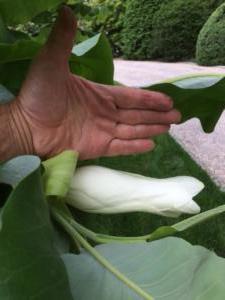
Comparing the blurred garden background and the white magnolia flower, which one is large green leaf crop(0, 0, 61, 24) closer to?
the blurred garden background

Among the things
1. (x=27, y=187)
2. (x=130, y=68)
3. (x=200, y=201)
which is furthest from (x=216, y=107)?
(x=130, y=68)

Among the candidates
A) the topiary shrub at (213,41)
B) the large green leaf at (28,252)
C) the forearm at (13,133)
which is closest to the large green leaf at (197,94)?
the forearm at (13,133)

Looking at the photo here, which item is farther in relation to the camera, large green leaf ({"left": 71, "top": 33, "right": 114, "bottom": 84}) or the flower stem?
large green leaf ({"left": 71, "top": 33, "right": 114, "bottom": 84})

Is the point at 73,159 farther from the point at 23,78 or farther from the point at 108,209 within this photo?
the point at 23,78

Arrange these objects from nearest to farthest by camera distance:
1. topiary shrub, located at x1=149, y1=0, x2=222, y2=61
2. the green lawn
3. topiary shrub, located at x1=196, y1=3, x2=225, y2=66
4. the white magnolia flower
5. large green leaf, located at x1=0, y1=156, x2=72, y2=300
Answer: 1. large green leaf, located at x1=0, y1=156, x2=72, y2=300
2. the white magnolia flower
3. the green lawn
4. topiary shrub, located at x1=196, y1=3, x2=225, y2=66
5. topiary shrub, located at x1=149, y1=0, x2=222, y2=61

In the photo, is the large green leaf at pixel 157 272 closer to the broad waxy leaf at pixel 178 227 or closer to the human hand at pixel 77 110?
the broad waxy leaf at pixel 178 227

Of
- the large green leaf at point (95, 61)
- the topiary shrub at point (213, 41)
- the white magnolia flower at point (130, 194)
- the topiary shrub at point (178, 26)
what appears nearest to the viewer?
the white magnolia flower at point (130, 194)

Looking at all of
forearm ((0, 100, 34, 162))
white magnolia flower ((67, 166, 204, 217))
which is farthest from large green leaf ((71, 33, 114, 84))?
white magnolia flower ((67, 166, 204, 217))
